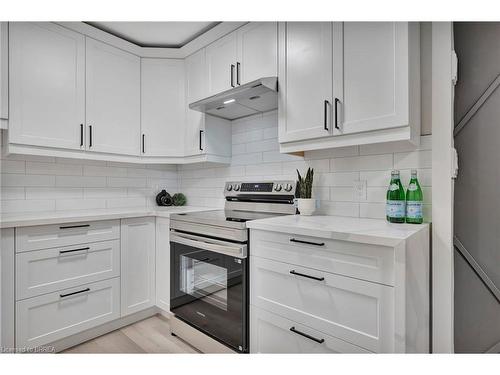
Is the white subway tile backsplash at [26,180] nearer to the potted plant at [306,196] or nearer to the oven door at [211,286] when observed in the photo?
the oven door at [211,286]

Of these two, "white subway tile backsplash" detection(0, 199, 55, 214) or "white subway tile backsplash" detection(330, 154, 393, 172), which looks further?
"white subway tile backsplash" detection(0, 199, 55, 214)

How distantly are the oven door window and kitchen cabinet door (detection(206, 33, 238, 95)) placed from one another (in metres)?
1.34

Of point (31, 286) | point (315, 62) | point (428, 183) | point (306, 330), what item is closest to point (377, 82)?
point (315, 62)

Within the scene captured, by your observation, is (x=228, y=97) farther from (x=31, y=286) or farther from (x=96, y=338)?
(x=96, y=338)

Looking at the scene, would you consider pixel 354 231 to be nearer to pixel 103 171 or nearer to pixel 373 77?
pixel 373 77

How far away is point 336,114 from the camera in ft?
4.97

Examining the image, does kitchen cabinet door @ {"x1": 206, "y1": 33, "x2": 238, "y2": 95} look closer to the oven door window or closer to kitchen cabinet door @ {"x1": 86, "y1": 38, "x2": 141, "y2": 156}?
kitchen cabinet door @ {"x1": 86, "y1": 38, "x2": 141, "y2": 156}

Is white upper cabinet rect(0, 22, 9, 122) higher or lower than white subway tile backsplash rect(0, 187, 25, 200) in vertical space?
higher

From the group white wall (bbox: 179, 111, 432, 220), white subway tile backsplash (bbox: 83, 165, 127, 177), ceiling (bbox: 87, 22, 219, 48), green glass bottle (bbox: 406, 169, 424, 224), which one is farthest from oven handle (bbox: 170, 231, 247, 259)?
ceiling (bbox: 87, 22, 219, 48)

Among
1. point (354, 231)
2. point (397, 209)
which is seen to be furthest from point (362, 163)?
point (354, 231)

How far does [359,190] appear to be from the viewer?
67.8 inches

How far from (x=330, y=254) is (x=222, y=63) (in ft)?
5.54

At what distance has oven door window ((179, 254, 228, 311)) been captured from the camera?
1706mm

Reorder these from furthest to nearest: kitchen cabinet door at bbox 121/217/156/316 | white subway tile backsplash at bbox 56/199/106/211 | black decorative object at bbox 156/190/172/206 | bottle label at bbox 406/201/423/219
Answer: black decorative object at bbox 156/190/172/206, white subway tile backsplash at bbox 56/199/106/211, kitchen cabinet door at bbox 121/217/156/316, bottle label at bbox 406/201/423/219
